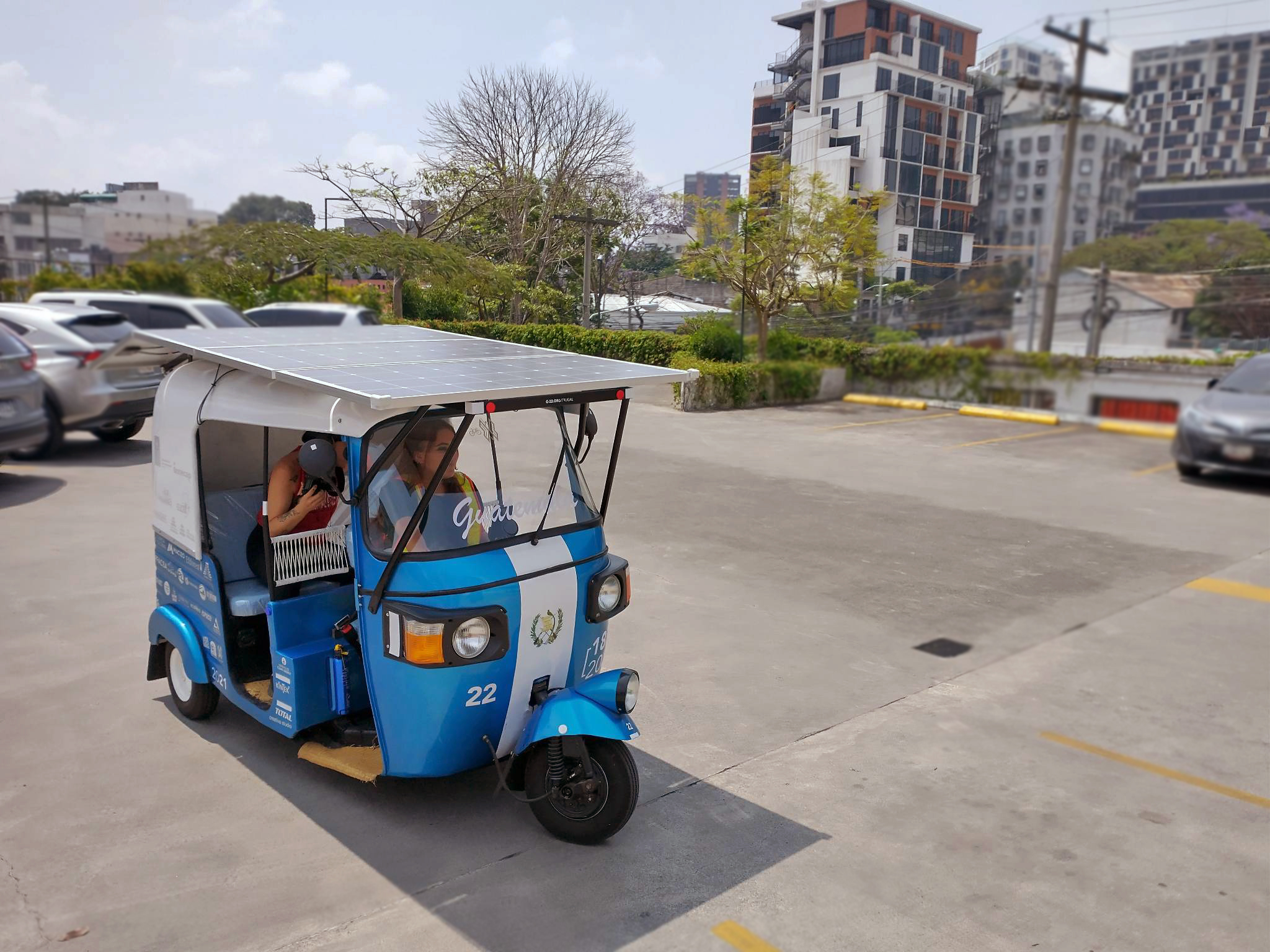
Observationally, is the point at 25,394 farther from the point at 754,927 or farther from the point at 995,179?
the point at 995,179

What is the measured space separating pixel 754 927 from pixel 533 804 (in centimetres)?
95

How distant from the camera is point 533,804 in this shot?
12.0 ft

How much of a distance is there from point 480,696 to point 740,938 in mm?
1227

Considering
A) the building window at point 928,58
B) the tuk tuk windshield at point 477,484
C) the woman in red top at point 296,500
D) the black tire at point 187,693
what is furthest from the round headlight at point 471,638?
the building window at point 928,58

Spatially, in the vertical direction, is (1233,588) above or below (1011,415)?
below

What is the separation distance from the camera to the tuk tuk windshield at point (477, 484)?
357 cm

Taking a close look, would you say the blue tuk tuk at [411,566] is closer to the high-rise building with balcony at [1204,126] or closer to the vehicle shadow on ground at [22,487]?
the vehicle shadow on ground at [22,487]

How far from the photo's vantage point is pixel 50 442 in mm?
10445

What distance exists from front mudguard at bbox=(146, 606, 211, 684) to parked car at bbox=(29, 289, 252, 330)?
8.14m

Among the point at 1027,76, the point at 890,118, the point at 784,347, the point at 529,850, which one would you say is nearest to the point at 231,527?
the point at 529,850

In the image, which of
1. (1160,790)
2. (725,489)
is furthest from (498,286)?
(1160,790)

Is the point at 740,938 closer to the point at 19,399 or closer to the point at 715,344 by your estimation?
the point at 19,399

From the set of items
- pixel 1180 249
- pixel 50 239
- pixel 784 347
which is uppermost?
pixel 1180 249

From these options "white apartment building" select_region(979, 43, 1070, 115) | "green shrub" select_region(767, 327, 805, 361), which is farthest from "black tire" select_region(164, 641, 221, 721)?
"green shrub" select_region(767, 327, 805, 361)
